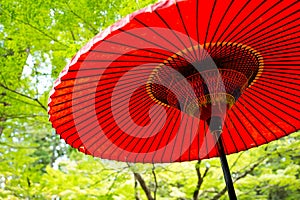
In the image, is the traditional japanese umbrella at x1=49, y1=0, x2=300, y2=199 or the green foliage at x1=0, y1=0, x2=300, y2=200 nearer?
the traditional japanese umbrella at x1=49, y1=0, x2=300, y2=199

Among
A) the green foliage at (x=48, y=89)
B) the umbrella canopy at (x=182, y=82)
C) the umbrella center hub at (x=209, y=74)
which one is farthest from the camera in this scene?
Answer: the green foliage at (x=48, y=89)

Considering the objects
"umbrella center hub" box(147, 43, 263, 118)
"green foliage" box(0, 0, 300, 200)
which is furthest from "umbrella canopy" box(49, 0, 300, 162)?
"green foliage" box(0, 0, 300, 200)

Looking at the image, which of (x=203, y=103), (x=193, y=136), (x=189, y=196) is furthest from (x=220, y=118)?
(x=189, y=196)

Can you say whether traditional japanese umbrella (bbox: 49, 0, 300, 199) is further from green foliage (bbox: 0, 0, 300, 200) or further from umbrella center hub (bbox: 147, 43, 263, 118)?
green foliage (bbox: 0, 0, 300, 200)

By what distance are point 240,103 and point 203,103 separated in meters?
0.40

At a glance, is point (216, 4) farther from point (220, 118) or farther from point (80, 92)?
point (80, 92)

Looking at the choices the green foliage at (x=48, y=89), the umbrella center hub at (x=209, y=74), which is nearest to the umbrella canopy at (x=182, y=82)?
the umbrella center hub at (x=209, y=74)

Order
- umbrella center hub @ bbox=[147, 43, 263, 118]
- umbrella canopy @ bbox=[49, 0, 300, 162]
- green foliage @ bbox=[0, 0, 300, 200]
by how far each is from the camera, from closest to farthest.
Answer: umbrella canopy @ bbox=[49, 0, 300, 162], umbrella center hub @ bbox=[147, 43, 263, 118], green foliage @ bbox=[0, 0, 300, 200]

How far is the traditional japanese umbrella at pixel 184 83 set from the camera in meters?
0.80

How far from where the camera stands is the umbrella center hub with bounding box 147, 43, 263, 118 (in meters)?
0.94

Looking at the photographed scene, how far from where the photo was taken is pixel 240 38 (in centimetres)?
90

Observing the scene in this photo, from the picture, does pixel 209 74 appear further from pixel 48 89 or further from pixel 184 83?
pixel 48 89

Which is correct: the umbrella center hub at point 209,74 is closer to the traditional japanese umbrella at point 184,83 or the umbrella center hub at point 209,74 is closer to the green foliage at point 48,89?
the traditional japanese umbrella at point 184,83

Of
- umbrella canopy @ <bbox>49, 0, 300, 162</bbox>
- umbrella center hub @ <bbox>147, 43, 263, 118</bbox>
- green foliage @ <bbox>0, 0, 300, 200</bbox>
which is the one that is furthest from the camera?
green foliage @ <bbox>0, 0, 300, 200</bbox>
